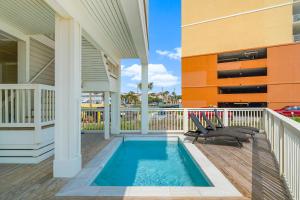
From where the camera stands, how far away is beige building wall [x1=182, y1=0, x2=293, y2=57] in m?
23.8

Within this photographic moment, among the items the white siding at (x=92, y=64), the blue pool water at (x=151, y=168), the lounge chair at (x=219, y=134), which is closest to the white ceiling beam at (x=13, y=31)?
the white siding at (x=92, y=64)

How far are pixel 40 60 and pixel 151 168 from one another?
15.0ft

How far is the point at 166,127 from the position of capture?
9727mm

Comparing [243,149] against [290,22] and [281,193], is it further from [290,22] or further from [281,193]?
[290,22]

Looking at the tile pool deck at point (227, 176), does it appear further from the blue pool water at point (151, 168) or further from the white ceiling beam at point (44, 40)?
the white ceiling beam at point (44, 40)

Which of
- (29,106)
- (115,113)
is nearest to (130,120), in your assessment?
(115,113)

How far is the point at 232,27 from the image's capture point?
25.9 m

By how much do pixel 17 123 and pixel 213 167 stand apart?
4.24 m

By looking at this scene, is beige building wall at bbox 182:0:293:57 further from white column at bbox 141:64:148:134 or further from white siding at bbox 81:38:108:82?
white siding at bbox 81:38:108:82

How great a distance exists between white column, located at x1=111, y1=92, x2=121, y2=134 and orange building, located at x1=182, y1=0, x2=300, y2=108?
64.9ft

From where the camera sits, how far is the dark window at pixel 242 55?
25566 millimetres

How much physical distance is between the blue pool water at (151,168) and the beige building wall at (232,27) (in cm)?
2135

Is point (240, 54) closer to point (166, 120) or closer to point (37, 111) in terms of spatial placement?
point (166, 120)

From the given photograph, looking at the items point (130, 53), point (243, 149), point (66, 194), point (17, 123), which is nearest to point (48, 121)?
point (17, 123)
